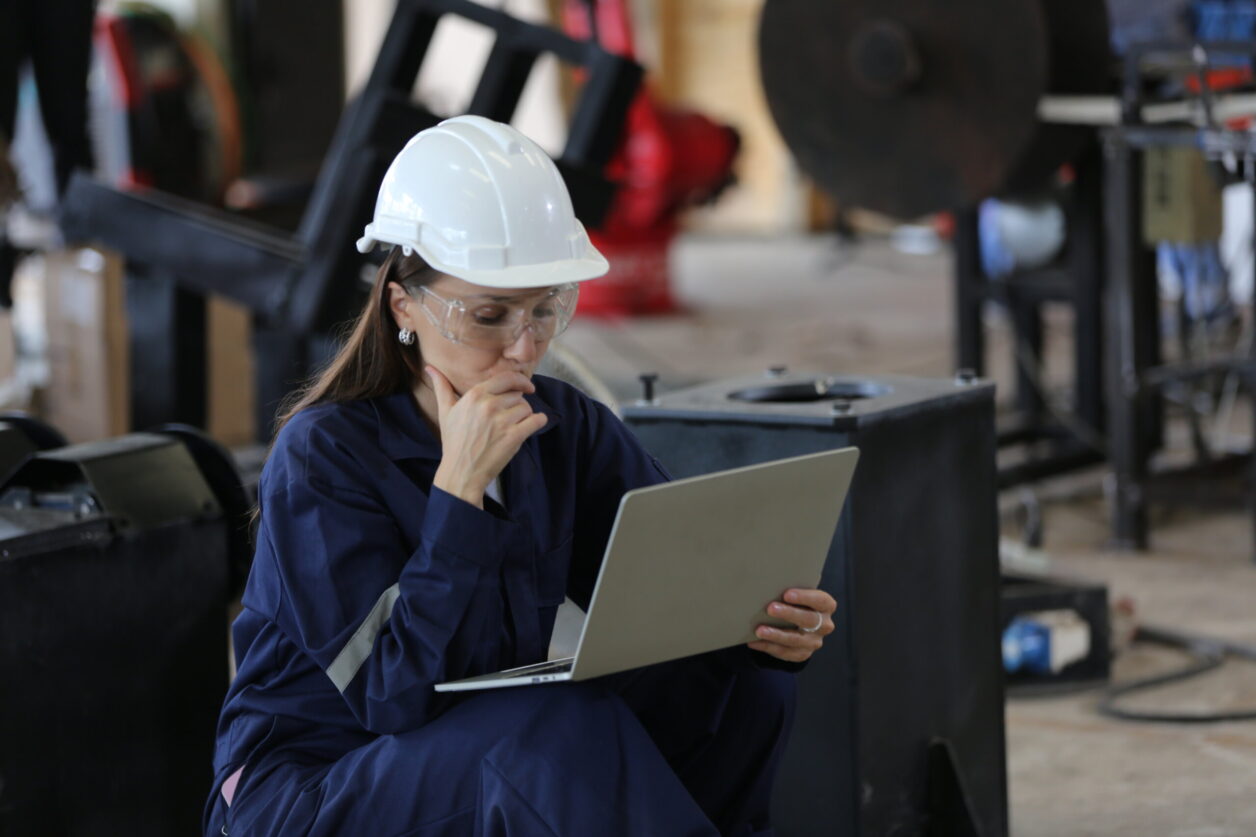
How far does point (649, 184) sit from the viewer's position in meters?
8.93

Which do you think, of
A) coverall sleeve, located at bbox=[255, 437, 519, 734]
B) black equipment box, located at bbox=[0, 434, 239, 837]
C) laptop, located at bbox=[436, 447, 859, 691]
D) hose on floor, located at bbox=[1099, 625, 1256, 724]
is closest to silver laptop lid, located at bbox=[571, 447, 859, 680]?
laptop, located at bbox=[436, 447, 859, 691]

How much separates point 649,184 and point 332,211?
5.33 meters

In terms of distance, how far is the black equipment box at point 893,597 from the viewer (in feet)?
6.51

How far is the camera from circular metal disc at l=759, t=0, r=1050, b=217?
407cm

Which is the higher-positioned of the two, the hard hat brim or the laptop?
the hard hat brim

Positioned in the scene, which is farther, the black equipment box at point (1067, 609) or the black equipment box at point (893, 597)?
the black equipment box at point (1067, 609)

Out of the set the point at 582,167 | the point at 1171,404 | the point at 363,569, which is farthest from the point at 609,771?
the point at 1171,404

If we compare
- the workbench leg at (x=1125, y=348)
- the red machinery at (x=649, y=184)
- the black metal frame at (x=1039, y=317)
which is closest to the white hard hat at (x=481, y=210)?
the workbench leg at (x=1125, y=348)

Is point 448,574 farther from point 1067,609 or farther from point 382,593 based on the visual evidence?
point 1067,609

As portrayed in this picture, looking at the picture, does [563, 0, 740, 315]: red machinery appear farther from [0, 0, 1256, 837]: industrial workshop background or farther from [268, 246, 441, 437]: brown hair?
[268, 246, 441, 437]: brown hair

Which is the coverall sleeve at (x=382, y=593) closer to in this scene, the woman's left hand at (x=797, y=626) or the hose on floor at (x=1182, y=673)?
the woman's left hand at (x=797, y=626)

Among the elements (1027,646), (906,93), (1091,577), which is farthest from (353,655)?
(906,93)

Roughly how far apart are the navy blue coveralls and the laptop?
1.5 inches

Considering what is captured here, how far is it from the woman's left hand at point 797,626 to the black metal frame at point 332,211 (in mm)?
2196
